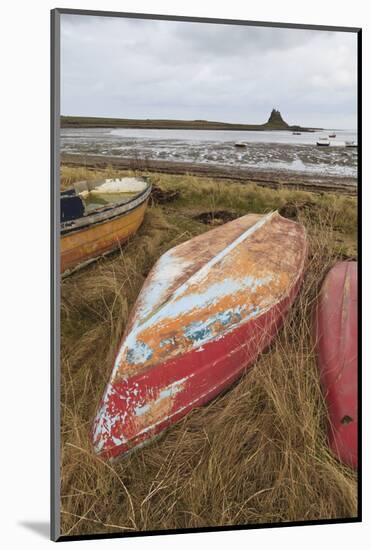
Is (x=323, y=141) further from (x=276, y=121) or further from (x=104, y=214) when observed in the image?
(x=104, y=214)

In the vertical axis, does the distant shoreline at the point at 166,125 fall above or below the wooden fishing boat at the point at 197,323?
above

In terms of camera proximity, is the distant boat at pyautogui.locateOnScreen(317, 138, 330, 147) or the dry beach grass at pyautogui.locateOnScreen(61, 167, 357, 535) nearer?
the dry beach grass at pyautogui.locateOnScreen(61, 167, 357, 535)

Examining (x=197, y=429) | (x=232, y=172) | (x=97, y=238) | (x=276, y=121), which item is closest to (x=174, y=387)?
(x=197, y=429)

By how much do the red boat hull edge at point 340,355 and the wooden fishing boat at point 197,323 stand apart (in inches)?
7.1

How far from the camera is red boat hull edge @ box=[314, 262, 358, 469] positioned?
4.01 m

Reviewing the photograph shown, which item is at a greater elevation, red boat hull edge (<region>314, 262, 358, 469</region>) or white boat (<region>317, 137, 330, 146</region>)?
white boat (<region>317, 137, 330, 146</region>)

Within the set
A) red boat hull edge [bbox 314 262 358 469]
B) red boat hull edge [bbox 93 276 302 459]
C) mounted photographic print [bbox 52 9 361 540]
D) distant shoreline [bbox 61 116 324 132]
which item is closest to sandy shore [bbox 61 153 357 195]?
mounted photographic print [bbox 52 9 361 540]

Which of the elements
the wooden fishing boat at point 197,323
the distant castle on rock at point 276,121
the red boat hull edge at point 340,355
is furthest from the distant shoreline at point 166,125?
the red boat hull edge at point 340,355

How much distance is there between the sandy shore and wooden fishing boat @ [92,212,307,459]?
18 centimetres

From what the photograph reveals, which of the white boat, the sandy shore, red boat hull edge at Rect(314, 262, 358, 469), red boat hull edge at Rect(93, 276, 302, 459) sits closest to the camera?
red boat hull edge at Rect(93, 276, 302, 459)

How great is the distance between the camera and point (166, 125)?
393 centimetres

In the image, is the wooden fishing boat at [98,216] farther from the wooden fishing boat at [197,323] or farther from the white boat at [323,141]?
the white boat at [323,141]

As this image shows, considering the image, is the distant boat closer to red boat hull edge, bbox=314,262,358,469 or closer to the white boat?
the white boat

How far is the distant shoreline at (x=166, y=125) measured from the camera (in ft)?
12.5
